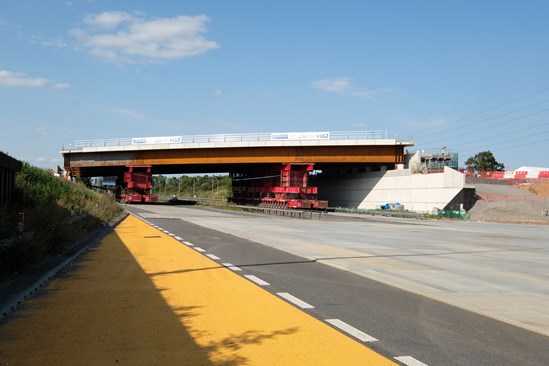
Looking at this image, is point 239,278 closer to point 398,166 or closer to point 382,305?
point 382,305

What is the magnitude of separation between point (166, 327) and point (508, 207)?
4761cm

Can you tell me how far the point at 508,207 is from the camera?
47.5 metres

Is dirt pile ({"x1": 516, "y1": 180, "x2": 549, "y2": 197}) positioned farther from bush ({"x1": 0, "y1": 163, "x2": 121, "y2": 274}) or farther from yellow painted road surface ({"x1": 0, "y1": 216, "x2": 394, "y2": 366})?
yellow painted road surface ({"x1": 0, "y1": 216, "x2": 394, "y2": 366})

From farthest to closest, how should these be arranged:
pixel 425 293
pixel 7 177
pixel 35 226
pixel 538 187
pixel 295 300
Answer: pixel 538 187 → pixel 7 177 → pixel 35 226 → pixel 425 293 → pixel 295 300

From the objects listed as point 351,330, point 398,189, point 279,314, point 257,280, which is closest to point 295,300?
point 279,314

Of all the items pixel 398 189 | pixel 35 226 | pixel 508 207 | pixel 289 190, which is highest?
pixel 398 189

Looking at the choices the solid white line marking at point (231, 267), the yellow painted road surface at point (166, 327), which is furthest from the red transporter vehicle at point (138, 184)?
the yellow painted road surface at point (166, 327)

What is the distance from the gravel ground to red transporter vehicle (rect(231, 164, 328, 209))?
50.1ft

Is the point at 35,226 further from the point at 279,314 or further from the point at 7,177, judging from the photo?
the point at 279,314

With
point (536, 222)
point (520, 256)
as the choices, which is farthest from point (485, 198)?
point (520, 256)

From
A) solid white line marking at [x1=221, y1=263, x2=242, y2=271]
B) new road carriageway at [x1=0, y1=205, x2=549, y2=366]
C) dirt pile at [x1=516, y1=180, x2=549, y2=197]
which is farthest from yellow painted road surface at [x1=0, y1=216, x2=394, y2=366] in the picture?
dirt pile at [x1=516, y1=180, x2=549, y2=197]

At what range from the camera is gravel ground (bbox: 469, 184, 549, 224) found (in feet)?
150

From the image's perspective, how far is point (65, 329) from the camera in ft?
18.9

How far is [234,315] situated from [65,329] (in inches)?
80.4
